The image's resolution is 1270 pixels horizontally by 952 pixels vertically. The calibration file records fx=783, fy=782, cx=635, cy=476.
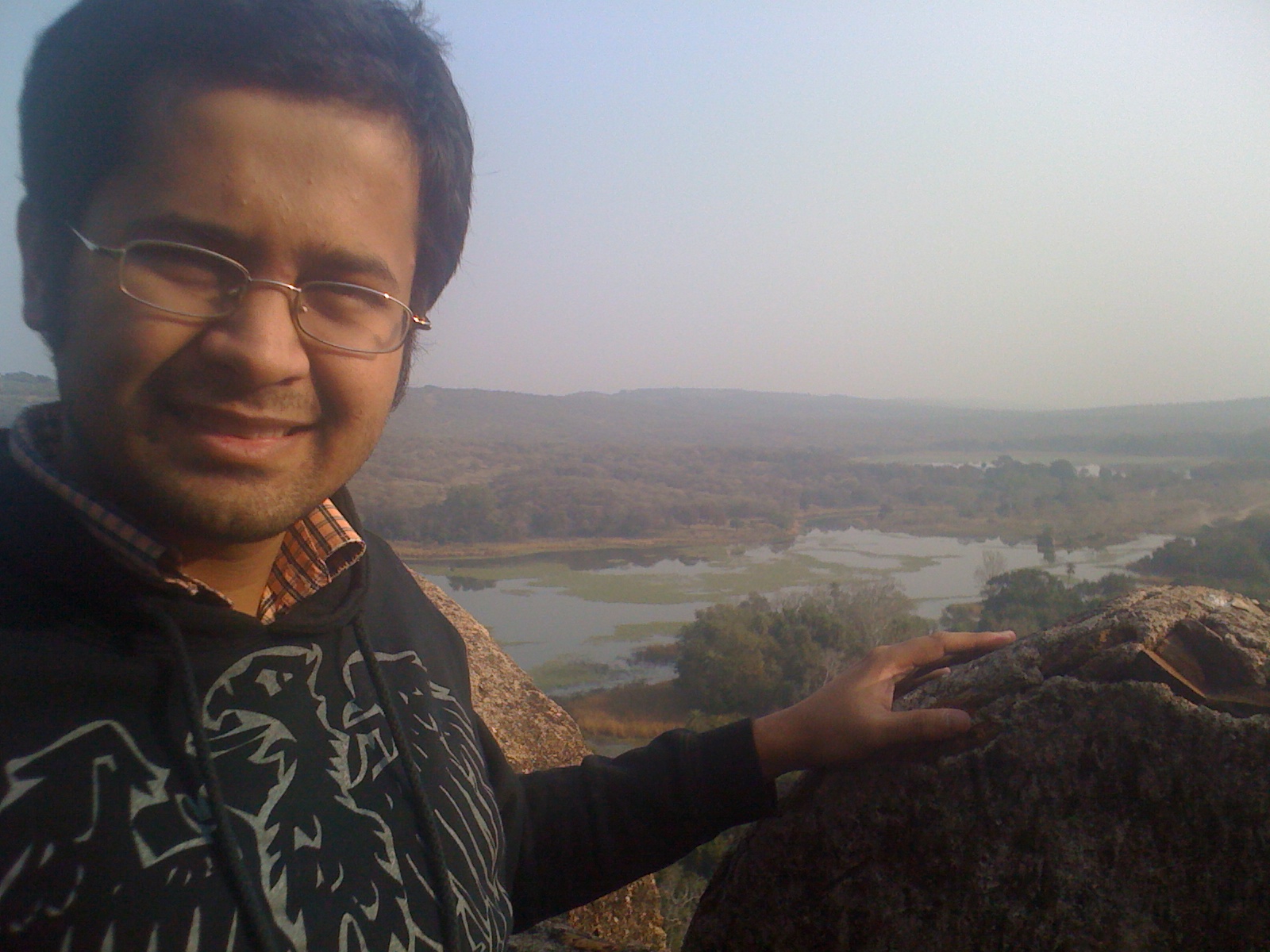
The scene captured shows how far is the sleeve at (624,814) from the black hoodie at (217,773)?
20 cm

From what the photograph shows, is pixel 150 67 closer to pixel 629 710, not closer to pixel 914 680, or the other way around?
pixel 914 680

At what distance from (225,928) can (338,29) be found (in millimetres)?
1650

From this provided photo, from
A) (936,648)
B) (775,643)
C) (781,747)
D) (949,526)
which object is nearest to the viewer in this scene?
(781,747)

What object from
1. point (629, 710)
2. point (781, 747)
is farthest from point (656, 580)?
point (781, 747)

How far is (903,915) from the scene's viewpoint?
1859mm

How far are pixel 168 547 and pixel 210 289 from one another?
0.47 metres

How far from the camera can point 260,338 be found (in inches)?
55.7

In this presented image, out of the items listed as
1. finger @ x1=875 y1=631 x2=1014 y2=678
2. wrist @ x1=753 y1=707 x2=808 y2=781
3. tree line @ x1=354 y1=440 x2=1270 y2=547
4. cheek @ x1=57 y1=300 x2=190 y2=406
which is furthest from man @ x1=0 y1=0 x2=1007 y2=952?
tree line @ x1=354 y1=440 x2=1270 y2=547

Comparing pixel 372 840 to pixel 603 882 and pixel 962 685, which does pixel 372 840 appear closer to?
pixel 603 882

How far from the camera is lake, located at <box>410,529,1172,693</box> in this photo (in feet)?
21.7

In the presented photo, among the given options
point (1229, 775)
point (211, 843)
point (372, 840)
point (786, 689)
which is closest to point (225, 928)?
point (211, 843)

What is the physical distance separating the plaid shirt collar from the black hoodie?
30 mm

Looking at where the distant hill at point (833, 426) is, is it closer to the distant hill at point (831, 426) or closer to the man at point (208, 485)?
the distant hill at point (831, 426)

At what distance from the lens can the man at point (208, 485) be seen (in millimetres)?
1240
